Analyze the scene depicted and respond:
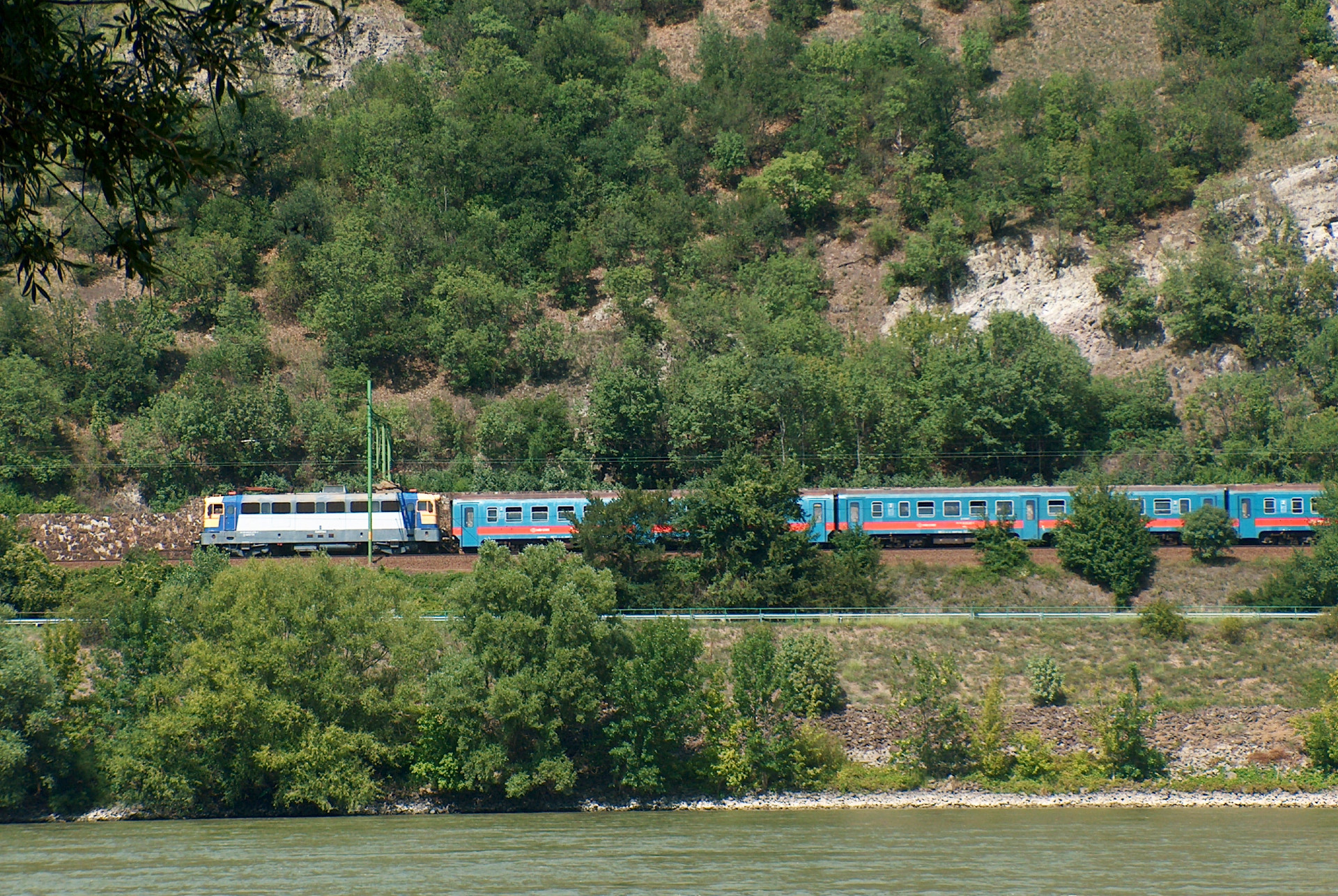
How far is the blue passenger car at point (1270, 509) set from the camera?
160 feet

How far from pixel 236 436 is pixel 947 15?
5701 cm

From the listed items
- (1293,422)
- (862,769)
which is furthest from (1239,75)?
(862,769)

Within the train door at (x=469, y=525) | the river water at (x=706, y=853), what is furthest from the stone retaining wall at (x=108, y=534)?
the river water at (x=706, y=853)

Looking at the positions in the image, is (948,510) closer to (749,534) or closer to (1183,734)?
(749,534)

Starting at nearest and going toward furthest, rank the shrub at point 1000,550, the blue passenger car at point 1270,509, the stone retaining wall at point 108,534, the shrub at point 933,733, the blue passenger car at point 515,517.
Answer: the shrub at point 933,733, the shrub at point 1000,550, the blue passenger car at point 1270,509, the blue passenger car at point 515,517, the stone retaining wall at point 108,534

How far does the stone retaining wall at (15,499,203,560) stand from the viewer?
51.1 m

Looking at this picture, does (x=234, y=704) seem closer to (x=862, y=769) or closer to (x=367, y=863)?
(x=367, y=863)

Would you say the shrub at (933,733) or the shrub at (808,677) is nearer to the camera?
the shrub at (933,733)

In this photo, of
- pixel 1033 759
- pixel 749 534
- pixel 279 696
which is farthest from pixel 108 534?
pixel 1033 759

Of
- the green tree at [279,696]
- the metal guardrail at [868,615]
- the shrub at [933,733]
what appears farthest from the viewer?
the metal guardrail at [868,615]

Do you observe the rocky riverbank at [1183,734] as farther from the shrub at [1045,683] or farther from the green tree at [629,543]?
the green tree at [629,543]

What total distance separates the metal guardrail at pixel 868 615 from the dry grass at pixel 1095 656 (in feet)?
0.79

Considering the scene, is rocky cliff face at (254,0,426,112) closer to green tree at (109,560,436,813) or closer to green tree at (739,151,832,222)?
green tree at (739,151,832,222)

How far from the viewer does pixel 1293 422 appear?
187 ft
